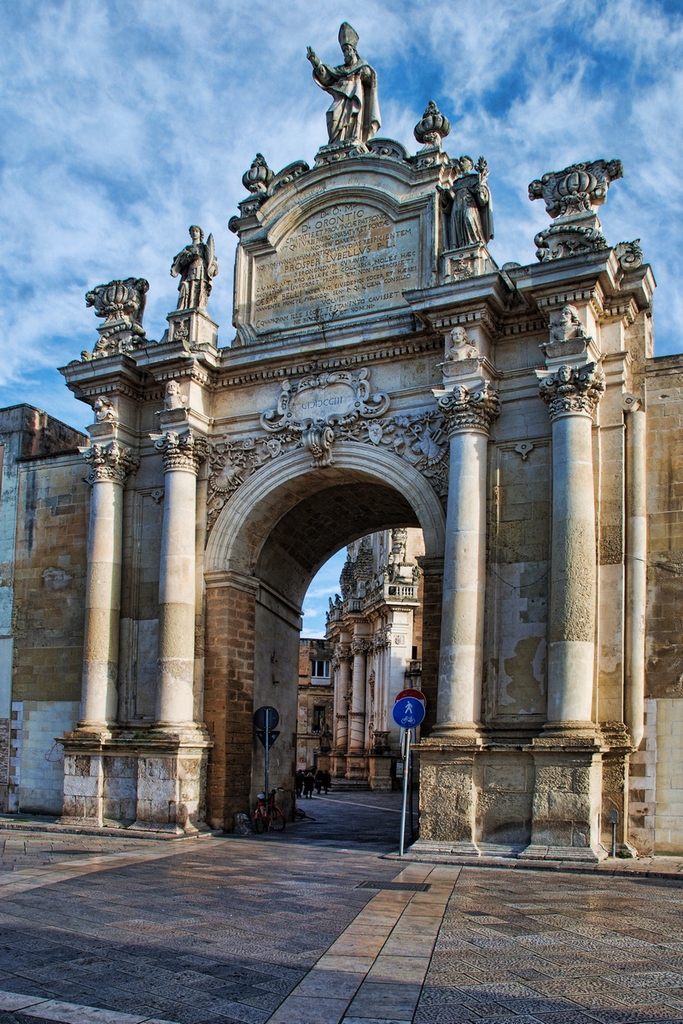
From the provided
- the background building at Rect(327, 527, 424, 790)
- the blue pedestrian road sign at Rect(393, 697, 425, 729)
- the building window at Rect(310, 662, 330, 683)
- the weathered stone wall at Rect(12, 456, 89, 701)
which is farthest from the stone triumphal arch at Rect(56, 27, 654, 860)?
the building window at Rect(310, 662, 330, 683)

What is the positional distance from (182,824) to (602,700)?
261 inches

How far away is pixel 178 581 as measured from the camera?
16547 mm

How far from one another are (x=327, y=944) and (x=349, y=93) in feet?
48.0

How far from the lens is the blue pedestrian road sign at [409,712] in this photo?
12805mm

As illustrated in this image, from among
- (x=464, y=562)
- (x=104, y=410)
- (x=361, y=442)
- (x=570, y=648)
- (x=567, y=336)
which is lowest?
(x=570, y=648)

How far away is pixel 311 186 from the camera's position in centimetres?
1761

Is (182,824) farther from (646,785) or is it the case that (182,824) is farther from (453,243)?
(453,243)

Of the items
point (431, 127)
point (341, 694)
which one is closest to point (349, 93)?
point (431, 127)

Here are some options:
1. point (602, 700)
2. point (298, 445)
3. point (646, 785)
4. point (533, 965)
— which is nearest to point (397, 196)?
point (298, 445)

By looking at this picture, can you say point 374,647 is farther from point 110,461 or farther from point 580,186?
point 580,186

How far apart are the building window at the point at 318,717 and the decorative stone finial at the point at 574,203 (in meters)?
48.4

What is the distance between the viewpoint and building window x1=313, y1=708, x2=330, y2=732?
6034cm

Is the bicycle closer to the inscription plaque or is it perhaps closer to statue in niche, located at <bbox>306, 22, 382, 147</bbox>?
the inscription plaque

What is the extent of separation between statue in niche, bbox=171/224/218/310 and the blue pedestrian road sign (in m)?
8.38
